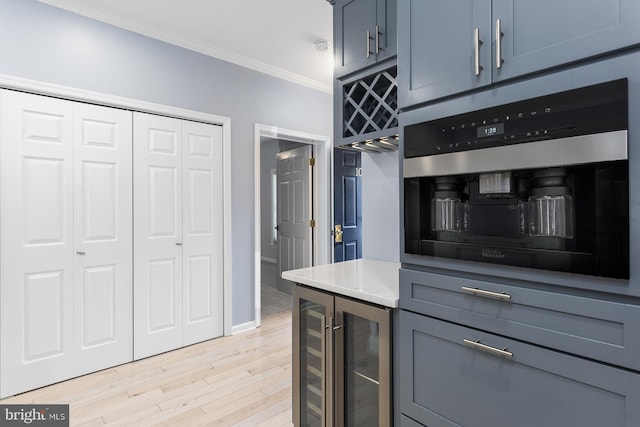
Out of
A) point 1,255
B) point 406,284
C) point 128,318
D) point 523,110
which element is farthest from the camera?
point 128,318

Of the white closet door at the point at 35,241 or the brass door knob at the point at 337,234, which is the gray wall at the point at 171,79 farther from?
the brass door knob at the point at 337,234

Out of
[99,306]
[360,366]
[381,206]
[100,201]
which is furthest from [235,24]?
[360,366]

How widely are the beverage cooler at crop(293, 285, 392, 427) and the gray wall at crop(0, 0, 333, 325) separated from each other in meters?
1.86

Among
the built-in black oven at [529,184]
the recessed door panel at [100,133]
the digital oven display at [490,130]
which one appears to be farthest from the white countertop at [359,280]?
the recessed door panel at [100,133]

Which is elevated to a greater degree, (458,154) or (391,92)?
(391,92)

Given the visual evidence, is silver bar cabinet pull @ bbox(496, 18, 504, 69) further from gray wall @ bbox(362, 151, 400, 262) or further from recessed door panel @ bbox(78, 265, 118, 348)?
recessed door panel @ bbox(78, 265, 118, 348)

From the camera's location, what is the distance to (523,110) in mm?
1067

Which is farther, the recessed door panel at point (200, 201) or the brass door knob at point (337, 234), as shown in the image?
the brass door knob at point (337, 234)

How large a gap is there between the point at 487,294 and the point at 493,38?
823 millimetres

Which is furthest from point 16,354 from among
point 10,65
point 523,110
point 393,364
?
point 523,110

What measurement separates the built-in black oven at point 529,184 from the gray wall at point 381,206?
2.76 ft

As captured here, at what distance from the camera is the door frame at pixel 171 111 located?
2416 millimetres

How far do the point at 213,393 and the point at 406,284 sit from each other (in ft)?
5.71

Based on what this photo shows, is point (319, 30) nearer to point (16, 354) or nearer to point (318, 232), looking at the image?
point (318, 232)
